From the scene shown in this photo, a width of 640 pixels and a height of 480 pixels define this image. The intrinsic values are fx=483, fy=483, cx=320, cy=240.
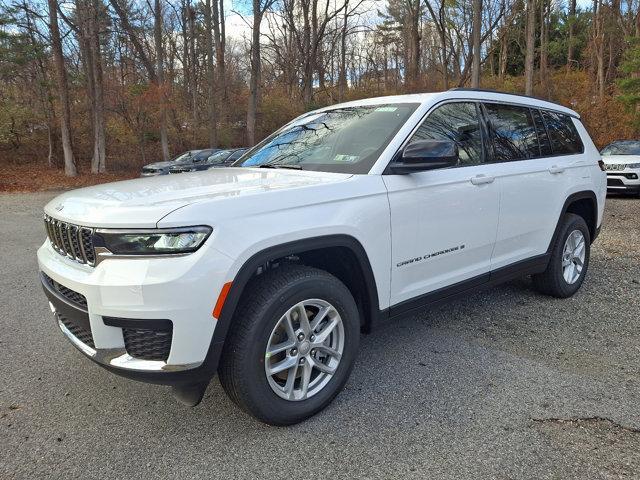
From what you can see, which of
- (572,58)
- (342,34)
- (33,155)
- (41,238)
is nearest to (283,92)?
(342,34)

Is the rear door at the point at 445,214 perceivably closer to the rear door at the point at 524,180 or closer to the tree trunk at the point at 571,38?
the rear door at the point at 524,180

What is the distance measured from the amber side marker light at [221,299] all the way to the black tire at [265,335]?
0.62 ft

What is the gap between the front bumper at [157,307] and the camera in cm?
216

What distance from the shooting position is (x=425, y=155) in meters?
2.90

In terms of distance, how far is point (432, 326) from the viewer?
4098mm

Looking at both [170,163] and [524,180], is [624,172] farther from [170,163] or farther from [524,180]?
[170,163]

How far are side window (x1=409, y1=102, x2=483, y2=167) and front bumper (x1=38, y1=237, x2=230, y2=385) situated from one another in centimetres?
186

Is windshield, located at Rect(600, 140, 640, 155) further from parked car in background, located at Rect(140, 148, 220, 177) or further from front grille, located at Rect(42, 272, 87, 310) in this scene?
front grille, located at Rect(42, 272, 87, 310)

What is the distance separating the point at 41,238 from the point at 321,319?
302 inches

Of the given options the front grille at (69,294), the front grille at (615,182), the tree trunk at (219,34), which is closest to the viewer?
the front grille at (69,294)

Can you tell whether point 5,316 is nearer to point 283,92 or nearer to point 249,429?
point 249,429

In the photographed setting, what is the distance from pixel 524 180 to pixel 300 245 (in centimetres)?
230

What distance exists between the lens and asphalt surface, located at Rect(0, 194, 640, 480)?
7.77 feet

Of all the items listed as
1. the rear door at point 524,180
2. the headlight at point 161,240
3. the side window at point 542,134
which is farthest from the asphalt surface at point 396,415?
the side window at point 542,134
